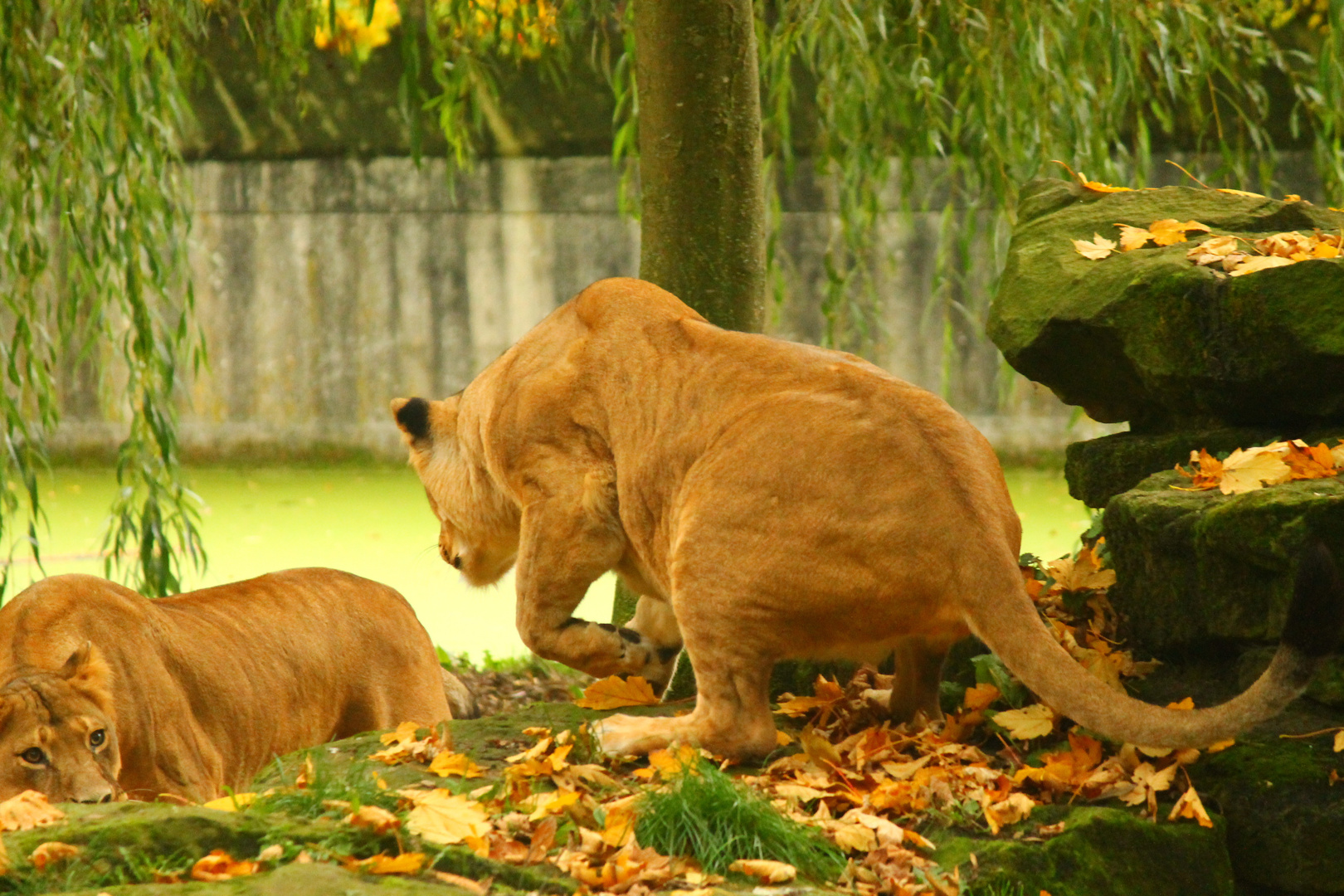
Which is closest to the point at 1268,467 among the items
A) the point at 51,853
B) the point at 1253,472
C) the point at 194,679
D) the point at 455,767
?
the point at 1253,472

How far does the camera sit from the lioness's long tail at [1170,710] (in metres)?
2.96

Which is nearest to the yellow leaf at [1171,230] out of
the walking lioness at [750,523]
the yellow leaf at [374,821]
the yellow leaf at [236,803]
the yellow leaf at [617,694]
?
the walking lioness at [750,523]

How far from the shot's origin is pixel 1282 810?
3.31m

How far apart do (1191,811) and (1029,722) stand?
1.59 feet

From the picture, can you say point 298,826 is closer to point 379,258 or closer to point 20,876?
point 20,876

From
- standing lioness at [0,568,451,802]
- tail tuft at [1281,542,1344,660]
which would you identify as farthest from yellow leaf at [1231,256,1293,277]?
standing lioness at [0,568,451,802]

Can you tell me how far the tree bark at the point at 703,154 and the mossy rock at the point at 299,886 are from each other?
285 centimetres

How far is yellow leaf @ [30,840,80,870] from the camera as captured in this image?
9.02 ft

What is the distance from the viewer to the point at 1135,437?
4.48m

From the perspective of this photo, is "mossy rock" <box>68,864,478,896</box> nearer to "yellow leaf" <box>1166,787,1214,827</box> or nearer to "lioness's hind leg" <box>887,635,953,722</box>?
"lioness's hind leg" <box>887,635,953,722</box>

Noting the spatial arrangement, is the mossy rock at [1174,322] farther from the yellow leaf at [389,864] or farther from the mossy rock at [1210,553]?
the yellow leaf at [389,864]

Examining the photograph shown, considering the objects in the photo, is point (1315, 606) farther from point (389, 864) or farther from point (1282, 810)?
point (389, 864)

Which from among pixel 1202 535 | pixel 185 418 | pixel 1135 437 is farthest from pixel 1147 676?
pixel 185 418

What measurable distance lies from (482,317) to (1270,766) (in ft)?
34.9
